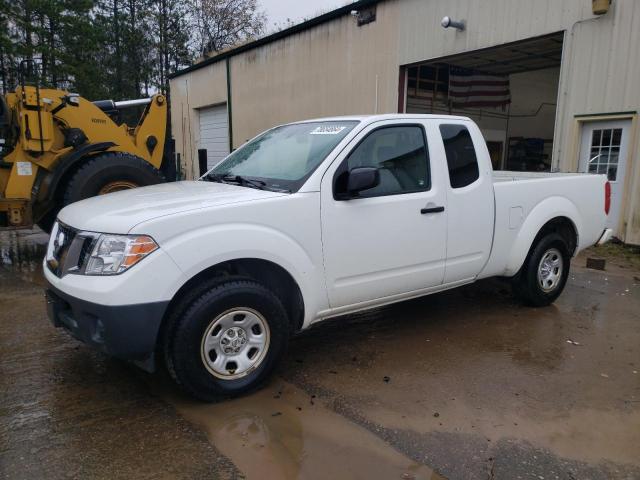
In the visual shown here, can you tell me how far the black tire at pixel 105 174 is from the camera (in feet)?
23.2

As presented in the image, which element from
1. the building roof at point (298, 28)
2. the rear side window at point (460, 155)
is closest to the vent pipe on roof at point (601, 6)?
the building roof at point (298, 28)

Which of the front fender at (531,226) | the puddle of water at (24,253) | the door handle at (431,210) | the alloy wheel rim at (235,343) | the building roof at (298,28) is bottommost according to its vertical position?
the puddle of water at (24,253)

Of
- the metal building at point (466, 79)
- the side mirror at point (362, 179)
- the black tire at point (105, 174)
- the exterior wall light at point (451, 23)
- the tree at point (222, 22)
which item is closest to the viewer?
the side mirror at point (362, 179)

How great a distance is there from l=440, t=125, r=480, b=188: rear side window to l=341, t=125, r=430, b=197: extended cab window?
267 millimetres

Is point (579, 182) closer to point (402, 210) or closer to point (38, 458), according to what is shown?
point (402, 210)

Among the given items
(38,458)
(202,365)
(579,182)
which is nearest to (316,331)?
(202,365)

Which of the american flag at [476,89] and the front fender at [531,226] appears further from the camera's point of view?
the american flag at [476,89]

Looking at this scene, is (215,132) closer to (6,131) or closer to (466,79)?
(466,79)

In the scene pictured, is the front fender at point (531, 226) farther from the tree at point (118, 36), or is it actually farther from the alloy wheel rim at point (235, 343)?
the tree at point (118, 36)

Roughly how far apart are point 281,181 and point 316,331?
5.44 feet

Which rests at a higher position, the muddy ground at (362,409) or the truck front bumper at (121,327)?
the truck front bumper at (121,327)

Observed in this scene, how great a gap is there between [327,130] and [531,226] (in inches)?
92.2

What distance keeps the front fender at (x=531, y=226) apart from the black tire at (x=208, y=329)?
263 cm

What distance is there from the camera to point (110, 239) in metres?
3.01
